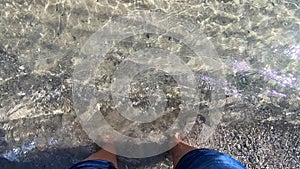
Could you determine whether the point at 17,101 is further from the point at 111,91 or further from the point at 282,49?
the point at 282,49

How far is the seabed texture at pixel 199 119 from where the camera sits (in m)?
2.79

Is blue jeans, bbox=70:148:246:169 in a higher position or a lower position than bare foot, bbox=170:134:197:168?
higher

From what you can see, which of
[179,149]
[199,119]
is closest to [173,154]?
[179,149]

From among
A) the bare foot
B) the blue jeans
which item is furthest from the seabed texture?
the blue jeans

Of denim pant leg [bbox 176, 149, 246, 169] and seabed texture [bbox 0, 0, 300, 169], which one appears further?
seabed texture [bbox 0, 0, 300, 169]

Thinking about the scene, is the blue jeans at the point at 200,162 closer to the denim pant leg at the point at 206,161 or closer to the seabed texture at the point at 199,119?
the denim pant leg at the point at 206,161

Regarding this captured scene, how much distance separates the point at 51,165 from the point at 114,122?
467 millimetres

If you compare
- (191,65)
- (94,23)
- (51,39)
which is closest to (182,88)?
(191,65)

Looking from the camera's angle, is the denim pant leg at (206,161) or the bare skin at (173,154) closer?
the denim pant leg at (206,161)

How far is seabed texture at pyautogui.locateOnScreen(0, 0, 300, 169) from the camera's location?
279 cm

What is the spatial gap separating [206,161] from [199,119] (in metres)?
0.46

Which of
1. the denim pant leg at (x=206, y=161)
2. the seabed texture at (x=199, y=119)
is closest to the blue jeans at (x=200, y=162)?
the denim pant leg at (x=206, y=161)

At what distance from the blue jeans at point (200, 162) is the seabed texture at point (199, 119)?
0.77ft

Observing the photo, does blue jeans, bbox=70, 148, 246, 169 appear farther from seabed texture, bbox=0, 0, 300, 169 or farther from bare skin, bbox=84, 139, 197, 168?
seabed texture, bbox=0, 0, 300, 169
